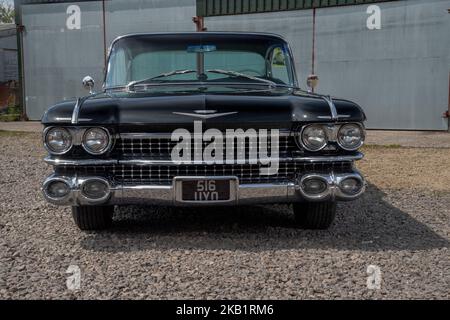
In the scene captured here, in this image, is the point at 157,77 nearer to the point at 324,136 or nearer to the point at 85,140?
the point at 85,140

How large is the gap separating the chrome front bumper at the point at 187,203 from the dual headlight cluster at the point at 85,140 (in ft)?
0.62

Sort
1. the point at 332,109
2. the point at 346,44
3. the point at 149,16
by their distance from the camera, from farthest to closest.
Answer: the point at 149,16, the point at 346,44, the point at 332,109

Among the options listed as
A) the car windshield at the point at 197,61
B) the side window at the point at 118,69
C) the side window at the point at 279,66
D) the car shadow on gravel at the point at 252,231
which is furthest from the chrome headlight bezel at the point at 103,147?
the side window at the point at 279,66

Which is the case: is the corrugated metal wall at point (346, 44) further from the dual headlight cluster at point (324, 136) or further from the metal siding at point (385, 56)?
the dual headlight cluster at point (324, 136)

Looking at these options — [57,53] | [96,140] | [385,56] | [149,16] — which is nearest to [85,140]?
[96,140]

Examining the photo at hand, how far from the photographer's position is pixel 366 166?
7.80m

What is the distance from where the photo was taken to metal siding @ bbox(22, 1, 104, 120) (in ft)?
49.4

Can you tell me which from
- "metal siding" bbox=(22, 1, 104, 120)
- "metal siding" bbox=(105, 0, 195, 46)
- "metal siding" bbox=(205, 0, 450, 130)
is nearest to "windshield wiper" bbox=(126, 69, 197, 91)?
"metal siding" bbox=(205, 0, 450, 130)

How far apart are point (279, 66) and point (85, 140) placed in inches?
79.3

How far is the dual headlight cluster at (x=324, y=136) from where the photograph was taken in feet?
11.8

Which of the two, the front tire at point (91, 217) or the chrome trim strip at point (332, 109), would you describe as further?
the front tire at point (91, 217)

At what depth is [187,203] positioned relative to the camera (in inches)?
139
